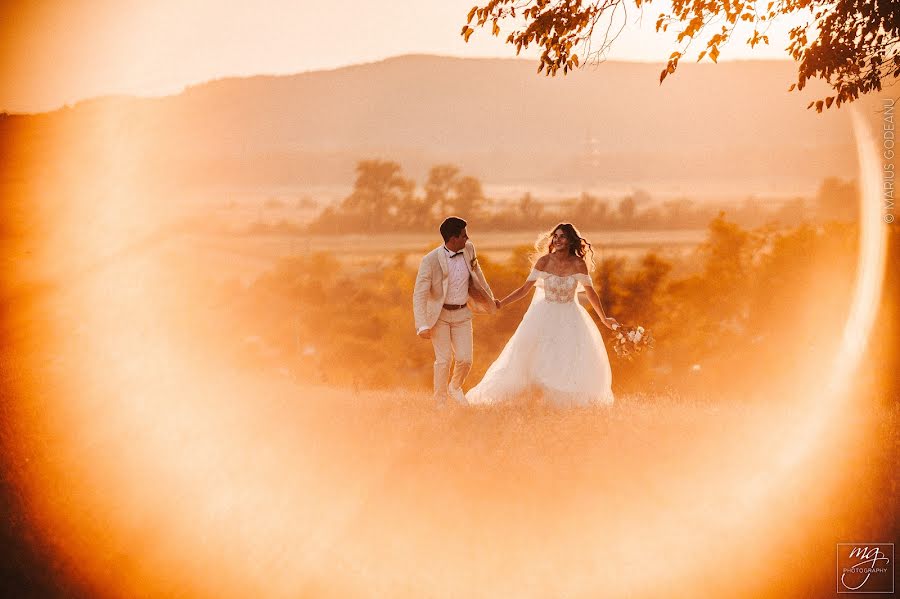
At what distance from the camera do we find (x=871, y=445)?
8078 mm

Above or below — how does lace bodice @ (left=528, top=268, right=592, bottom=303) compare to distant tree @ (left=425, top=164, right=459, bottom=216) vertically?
below

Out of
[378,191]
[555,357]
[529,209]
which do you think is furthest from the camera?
[529,209]

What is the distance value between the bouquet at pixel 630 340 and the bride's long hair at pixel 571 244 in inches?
37.4

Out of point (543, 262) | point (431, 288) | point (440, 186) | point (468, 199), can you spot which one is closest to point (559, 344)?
point (543, 262)

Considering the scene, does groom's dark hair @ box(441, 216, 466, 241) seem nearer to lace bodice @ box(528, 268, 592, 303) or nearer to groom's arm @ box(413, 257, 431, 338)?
groom's arm @ box(413, 257, 431, 338)

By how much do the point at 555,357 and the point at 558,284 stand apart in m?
0.99

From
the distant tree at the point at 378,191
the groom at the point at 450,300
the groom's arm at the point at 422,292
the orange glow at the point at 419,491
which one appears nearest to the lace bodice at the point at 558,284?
the groom at the point at 450,300

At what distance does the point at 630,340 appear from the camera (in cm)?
1042

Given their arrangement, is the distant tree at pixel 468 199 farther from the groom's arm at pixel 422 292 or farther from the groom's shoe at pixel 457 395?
the groom's arm at pixel 422 292

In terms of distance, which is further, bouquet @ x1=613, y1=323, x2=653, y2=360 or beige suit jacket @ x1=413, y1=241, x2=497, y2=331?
bouquet @ x1=613, y1=323, x2=653, y2=360

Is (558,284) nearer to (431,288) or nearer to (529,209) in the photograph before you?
(431,288)

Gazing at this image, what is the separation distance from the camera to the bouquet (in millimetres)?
10398

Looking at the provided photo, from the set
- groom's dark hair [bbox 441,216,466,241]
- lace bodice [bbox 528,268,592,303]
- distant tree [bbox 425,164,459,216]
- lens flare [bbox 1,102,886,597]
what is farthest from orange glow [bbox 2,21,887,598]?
distant tree [bbox 425,164,459,216]

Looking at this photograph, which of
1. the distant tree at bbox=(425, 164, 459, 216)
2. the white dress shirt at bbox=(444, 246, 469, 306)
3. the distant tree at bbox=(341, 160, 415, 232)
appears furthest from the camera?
the distant tree at bbox=(341, 160, 415, 232)
